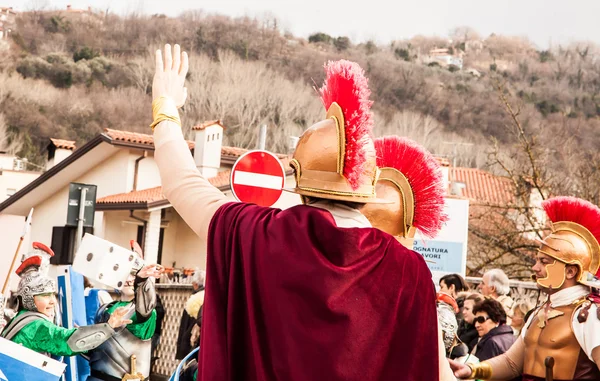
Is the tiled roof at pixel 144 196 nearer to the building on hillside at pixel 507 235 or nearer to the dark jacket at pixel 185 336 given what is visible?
the building on hillside at pixel 507 235

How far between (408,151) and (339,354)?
4.23 ft

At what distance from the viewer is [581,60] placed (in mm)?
128500

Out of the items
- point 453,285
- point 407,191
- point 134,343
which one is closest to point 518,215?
point 453,285

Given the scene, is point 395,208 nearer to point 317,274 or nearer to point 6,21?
point 317,274

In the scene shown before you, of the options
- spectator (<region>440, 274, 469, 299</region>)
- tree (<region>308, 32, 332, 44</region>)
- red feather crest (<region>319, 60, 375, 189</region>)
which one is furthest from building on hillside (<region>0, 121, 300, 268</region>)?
tree (<region>308, 32, 332, 44</region>)

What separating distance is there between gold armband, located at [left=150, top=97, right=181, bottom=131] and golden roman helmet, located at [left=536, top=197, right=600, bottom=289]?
318 cm

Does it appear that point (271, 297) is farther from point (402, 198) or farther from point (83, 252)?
point (83, 252)

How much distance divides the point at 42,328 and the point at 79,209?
5.01m

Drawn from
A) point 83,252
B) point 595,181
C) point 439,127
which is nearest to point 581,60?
point 439,127

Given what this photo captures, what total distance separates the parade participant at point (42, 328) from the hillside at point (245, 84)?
6463 cm

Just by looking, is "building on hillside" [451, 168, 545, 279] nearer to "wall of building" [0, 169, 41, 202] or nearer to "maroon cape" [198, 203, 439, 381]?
"maroon cape" [198, 203, 439, 381]

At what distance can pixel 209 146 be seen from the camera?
28906mm

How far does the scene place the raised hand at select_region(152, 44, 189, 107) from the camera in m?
3.36

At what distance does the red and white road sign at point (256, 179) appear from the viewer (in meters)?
7.55
